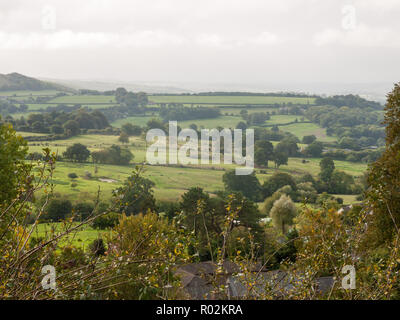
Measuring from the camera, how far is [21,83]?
514 feet

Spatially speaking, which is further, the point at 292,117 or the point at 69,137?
the point at 292,117

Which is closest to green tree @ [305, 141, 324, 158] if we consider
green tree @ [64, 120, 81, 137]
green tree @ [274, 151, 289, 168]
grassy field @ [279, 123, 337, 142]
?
green tree @ [274, 151, 289, 168]

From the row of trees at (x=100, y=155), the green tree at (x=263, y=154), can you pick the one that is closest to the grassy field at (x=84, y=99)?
the row of trees at (x=100, y=155)

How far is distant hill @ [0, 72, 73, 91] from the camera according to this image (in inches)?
A: 6048

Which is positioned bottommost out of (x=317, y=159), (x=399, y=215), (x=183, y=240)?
(x=317, y=159)

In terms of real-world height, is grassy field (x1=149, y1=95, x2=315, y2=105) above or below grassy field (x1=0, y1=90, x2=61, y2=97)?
below

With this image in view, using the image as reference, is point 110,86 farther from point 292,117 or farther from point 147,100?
point 292,117

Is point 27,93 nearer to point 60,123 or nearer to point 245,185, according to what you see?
point 60,123

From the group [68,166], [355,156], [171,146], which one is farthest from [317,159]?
[68,166]

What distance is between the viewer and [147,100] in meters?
143

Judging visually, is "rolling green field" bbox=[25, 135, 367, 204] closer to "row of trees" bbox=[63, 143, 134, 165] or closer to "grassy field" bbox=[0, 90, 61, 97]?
"row of trees" bbox=[63, 143, 134, 165]

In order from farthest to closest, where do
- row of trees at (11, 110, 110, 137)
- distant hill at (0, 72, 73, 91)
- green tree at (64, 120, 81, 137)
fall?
distant hill at (0, 72, 73, 91)
green tree at (64, 120, 81, 137)
row of trees at (11, 110, 110, 137)

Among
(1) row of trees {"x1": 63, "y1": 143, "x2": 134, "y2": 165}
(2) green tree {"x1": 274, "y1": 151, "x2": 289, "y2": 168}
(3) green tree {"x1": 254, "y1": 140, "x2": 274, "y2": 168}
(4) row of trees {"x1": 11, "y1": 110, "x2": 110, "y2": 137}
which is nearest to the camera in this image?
(1) row of trees {"x1": 63, "y1": 143, "x2": 134, "y2": 165}

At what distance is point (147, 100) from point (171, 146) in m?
56.5
